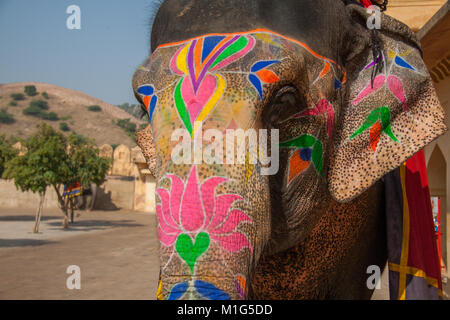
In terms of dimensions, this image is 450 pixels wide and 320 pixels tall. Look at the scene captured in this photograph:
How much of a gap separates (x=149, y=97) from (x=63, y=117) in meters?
95.5

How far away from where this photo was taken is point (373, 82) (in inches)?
86.3

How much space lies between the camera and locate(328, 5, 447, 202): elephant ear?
81.4 inches

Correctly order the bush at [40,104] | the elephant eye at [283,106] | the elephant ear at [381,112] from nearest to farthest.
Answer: the elephant eye at [283,106] < the elephant ear at [381,112] < the bush at [40,104]

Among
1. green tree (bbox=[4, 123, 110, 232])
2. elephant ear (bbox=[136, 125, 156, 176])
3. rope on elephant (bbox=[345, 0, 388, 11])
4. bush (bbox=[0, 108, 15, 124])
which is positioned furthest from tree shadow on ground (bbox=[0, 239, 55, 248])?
bush (bbox=[0, 108, 15, 124])

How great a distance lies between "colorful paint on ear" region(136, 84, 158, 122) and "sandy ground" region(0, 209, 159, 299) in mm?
6760

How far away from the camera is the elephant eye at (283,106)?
168 cm

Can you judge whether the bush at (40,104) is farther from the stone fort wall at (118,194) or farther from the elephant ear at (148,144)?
the elephant ear at (148,144)

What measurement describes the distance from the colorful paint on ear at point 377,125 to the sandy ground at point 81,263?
100 inches

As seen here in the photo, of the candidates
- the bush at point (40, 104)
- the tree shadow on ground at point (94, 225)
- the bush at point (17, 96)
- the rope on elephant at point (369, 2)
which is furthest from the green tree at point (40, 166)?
the bush at point (17, 96)

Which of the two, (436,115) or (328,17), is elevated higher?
(328,17)
